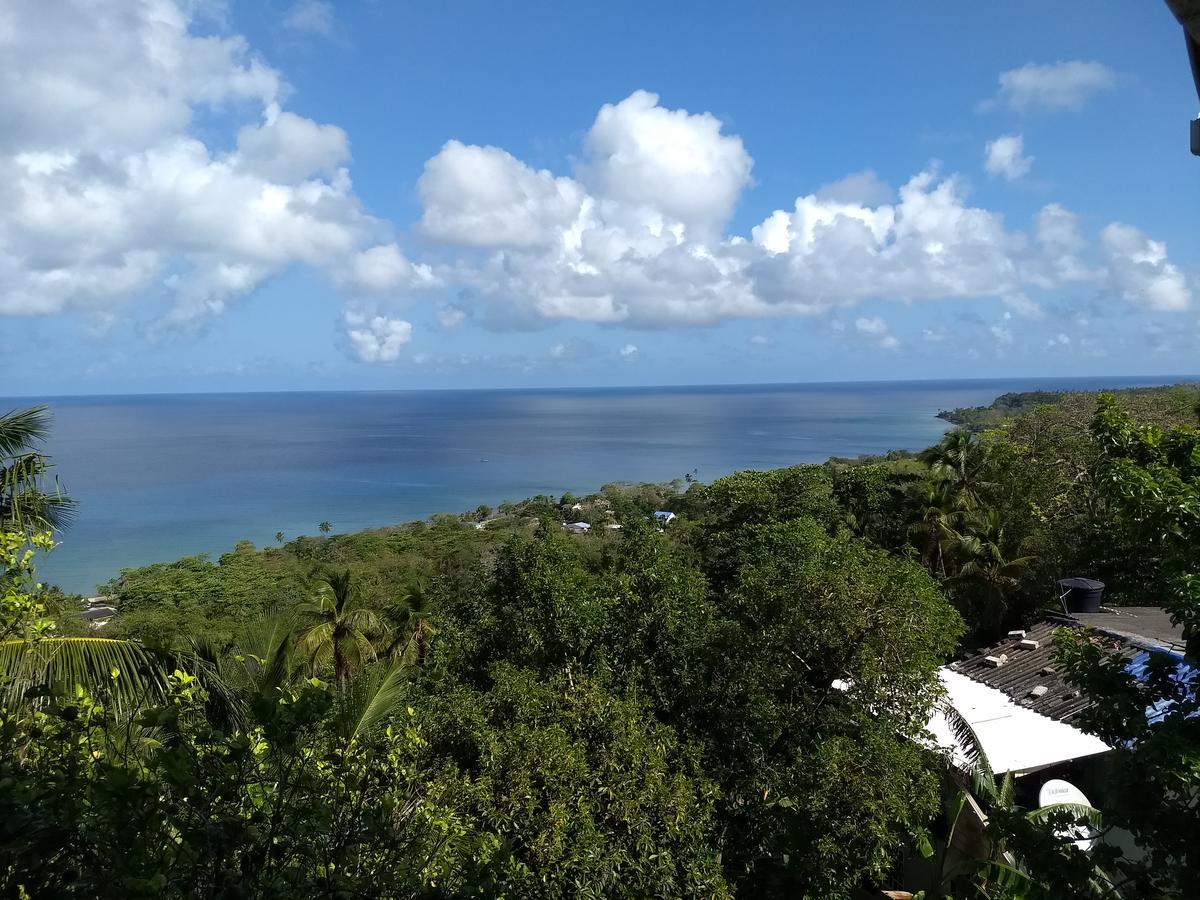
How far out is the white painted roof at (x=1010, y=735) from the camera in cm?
833

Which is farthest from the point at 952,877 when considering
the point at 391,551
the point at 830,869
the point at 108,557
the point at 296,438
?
the point at 296,438

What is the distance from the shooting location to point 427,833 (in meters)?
3.93

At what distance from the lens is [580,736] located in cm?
745

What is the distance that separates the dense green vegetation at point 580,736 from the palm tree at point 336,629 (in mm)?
66

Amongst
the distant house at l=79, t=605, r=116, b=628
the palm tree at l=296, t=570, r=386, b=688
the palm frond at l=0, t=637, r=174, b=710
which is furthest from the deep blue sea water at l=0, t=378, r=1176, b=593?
the palm frond at l=0, t=637, r=174, b=710

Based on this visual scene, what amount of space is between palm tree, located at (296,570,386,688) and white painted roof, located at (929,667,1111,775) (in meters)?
11.8

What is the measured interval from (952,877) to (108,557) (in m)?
56.6

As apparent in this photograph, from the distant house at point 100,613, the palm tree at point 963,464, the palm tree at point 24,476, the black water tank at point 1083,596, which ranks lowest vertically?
the distant house at point 100,613

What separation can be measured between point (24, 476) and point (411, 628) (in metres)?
13.5

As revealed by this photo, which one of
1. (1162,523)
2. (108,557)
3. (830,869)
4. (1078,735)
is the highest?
(1162,523)

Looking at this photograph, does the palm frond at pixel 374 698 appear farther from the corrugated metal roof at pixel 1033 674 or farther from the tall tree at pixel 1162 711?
the corrugated metal roof at pixel 1033 674

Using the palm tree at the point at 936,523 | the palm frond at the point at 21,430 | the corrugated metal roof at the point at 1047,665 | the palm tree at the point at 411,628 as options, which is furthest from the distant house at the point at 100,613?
the corrugated metal roof at the point at 1047,665

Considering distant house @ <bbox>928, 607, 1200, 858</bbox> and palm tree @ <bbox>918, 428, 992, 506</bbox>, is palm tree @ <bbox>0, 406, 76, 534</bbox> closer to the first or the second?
distant house @ <bbox>928, 607, 1200, 858</bbox>

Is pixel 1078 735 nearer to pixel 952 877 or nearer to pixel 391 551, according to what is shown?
pixel 952 877
